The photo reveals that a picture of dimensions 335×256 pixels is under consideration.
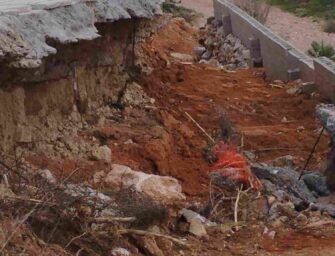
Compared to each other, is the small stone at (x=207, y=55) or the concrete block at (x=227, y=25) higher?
the concrete block at (x=227, y=25)

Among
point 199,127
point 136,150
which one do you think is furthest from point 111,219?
point 199,127

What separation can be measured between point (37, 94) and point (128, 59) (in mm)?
2359

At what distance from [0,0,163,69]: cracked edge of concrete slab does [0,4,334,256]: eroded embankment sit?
294mm

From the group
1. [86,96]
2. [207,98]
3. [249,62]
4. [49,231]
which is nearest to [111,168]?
[86,96]

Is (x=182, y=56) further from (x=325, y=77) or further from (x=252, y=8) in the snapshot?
(x=252, y=8)

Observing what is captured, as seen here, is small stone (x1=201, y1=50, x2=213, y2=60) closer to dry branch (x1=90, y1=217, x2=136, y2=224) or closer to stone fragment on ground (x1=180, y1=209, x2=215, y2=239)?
stone fragment on ground (x1=180, y1=209, x2=215, y2=239)

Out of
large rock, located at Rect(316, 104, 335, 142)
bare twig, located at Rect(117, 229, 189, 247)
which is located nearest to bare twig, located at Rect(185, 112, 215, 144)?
large rock, located at Rect(316, 104, 335, 142)

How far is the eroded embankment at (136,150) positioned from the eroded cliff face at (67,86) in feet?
0.05

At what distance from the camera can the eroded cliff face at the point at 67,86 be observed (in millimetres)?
7535

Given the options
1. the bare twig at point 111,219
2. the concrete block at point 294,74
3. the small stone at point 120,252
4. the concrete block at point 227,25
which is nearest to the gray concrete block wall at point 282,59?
the concrete block at point 294,74

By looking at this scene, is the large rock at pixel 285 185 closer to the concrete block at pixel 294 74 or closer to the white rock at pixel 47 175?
the white rock at pixel 47 175

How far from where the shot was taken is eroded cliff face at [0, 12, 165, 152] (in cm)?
754

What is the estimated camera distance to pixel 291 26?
91.1 ft

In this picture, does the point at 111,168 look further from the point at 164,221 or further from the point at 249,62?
the point at 249,62
